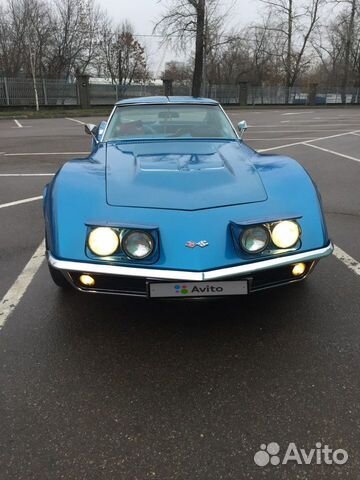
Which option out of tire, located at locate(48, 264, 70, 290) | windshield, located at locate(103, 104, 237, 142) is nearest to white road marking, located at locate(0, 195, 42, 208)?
windshield, located at locate(103, 104, 237, 142)

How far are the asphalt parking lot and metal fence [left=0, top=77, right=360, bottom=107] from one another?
30099 millimetres

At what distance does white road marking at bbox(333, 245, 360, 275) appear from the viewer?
387cm

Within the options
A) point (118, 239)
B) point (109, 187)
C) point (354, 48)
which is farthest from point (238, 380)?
point (354, 48)

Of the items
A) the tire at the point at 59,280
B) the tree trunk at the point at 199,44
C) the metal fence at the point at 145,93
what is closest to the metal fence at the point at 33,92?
the metal fence at the point at 145,93

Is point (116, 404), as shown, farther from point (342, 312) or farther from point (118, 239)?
point (342, 312)

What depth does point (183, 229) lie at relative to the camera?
2492 mm

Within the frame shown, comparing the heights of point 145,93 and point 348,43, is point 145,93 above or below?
below

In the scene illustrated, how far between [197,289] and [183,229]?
36cm

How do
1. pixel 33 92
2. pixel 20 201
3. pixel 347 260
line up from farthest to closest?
pixel 33 92
pixel 20 201
pixel 347 260

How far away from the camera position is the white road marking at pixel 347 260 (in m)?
3.87

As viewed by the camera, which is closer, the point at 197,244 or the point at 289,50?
the point at 197,244

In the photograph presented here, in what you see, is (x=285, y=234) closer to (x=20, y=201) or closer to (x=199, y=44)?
(x=20, y=201)

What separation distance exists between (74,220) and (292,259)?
1.30 m

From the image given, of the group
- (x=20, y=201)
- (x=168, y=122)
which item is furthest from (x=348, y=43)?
(x=168, y=122)
